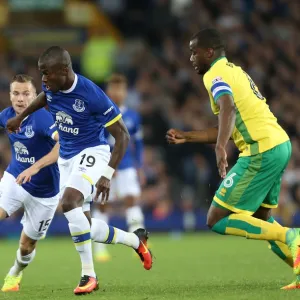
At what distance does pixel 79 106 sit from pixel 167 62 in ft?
46.1

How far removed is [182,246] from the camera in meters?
15.9

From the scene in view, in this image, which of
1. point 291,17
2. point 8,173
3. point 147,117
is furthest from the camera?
point 291,17

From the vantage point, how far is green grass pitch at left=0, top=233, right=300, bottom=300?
818 centimetres

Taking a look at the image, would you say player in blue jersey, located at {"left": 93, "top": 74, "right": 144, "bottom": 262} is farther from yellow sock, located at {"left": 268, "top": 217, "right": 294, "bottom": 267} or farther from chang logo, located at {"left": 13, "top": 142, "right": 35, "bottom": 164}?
yellow sock, located at {"left": 268, "top": 217, "right": 294, "bottom": 267}


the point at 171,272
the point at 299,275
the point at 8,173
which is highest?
the point at 8,173

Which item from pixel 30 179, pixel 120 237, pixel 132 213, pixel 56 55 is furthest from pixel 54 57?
pixel 132 213

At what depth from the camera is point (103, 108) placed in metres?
8.62

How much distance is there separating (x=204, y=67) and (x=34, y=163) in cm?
205

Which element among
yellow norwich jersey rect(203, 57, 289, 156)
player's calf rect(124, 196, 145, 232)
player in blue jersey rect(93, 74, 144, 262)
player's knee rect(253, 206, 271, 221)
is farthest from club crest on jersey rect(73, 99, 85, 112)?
player in blue jersey rect(93, 74, 144, 262)

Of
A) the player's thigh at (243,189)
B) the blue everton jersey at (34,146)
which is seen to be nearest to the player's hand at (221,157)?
the player's thigh at (243,189)

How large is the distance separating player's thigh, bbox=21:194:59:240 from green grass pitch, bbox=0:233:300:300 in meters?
0.56

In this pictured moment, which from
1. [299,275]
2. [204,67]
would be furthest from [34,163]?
[299,275]

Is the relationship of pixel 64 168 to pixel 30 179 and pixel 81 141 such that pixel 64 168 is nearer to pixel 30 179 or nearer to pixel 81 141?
pixel 81 141

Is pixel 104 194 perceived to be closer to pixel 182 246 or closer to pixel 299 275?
pixel 299 275
